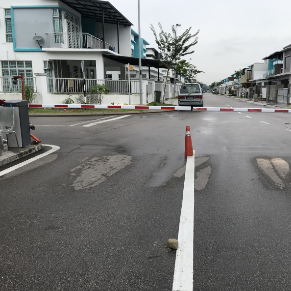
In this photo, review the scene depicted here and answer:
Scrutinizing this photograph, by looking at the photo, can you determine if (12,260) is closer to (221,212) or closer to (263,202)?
(221,212)

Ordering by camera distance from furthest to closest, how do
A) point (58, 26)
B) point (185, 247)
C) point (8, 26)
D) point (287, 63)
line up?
point (287, 63), point (8, 26), point (58, 26), point (185, 247)

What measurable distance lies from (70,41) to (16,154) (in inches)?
858

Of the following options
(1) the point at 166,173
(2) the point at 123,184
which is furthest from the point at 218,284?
(1) the point at 166,173

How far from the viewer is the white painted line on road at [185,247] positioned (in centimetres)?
269

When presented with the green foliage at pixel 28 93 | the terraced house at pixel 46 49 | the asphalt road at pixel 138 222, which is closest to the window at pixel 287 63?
the terraced house at pixel 46 49

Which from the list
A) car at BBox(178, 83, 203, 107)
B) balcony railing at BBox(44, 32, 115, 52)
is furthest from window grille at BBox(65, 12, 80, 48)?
car at BBox(178, 83, 203, 107)

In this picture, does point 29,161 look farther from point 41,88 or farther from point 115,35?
point 115,35

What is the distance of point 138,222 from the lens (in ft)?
12.8

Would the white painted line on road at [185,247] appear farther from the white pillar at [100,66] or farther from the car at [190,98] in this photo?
the white pillar at [100,66]

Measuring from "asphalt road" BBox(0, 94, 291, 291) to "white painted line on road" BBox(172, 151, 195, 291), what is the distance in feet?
0.20

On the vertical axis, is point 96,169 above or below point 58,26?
below

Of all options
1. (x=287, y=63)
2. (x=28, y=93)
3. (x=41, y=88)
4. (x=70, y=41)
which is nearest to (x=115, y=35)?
(x=70, y=41)

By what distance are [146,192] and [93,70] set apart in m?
27.4

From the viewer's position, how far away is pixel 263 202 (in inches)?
181
